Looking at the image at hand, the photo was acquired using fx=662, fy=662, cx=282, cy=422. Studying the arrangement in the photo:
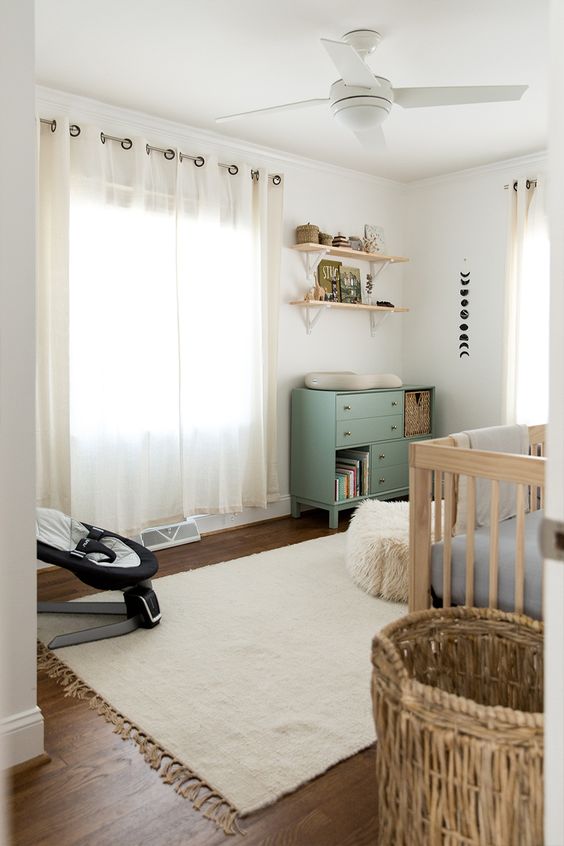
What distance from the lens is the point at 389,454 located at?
4.88m

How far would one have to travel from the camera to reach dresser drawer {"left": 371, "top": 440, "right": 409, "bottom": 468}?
477 centimetres

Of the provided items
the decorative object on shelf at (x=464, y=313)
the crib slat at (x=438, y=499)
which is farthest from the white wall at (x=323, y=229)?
the crib slat at (x=438, y=499)

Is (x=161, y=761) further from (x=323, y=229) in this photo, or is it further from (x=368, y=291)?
(x=368, y=291)

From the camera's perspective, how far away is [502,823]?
1211mm

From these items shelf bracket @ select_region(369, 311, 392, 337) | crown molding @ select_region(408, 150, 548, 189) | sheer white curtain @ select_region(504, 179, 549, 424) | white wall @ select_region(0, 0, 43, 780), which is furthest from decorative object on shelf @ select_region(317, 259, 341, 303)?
white wall @ select_region(0, 0, 43, 780)

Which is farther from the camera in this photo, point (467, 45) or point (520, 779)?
point (467, 45)

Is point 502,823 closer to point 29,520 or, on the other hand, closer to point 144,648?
point 29,520

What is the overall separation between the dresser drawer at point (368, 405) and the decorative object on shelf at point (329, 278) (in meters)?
0.81

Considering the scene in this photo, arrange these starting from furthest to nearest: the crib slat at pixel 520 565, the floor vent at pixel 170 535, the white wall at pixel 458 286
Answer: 1. the white wall at pixel 458 286
2. the floor vent at pixel 170 535
3. the crib slat at pixel 520 565

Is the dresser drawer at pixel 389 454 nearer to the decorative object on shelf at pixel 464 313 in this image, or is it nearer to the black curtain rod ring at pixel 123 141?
the decorative object on shelf at pixel 464 313

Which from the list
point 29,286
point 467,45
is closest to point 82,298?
point 29,286

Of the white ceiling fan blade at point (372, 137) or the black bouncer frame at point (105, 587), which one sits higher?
the white ceiling fan blade at point (372, 137)

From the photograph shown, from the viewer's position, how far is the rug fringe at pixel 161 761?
5.55ft

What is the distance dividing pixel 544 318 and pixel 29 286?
373cm
